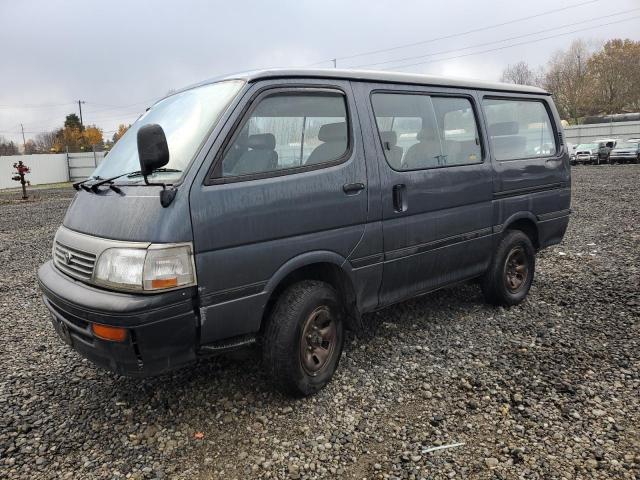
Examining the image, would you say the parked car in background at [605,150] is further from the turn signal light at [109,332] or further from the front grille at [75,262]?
the turn signal light at [109,332]

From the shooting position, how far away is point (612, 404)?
3080 millimetres

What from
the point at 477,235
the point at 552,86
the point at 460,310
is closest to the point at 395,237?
the point at 477,235

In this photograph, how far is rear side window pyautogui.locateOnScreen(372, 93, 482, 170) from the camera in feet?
11.9

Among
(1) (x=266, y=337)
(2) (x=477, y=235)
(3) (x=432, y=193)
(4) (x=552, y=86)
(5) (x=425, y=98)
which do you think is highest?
(4) (x=552, y=86)

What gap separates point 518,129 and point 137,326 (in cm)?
408

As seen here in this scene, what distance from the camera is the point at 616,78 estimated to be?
193 ft

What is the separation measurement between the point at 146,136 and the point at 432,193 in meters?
2.22

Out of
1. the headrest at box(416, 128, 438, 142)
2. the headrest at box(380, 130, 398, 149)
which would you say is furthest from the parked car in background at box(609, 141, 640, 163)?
the headrest at box(380, 130, 398, 149)

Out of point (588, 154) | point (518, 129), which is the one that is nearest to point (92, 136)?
point (588, 154)

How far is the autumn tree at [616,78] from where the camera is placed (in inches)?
2290

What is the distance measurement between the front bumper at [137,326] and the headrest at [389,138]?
179 cm

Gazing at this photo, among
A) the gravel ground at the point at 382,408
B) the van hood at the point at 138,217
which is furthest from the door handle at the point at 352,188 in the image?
the gravel ground at the point at 382,408

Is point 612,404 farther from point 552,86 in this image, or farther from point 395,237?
point 552,86

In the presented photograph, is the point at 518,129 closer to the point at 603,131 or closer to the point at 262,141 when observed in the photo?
the point at 262,141
